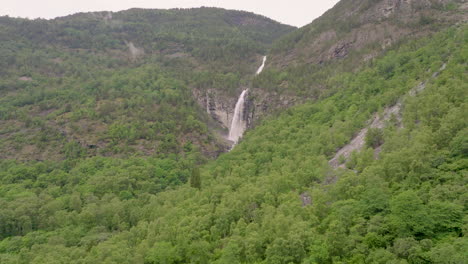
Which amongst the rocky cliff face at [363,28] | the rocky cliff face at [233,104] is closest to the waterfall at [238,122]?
the rocky cliff face at [233,104]

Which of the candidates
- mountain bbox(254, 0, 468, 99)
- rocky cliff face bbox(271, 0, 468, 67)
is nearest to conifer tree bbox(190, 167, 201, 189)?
mountain bbox(254, 0, 468, 99)

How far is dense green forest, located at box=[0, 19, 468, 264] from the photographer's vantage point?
1459 inches

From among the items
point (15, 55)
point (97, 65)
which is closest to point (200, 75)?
point (97, 65)

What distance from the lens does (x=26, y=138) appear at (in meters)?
112

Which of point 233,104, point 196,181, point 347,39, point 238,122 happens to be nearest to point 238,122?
point 238,122

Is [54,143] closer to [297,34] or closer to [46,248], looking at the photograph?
[46,248]

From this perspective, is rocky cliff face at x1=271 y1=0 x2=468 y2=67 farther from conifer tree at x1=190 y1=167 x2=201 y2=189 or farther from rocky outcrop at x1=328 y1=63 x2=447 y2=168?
conifer tree at x1=190 y1=167 x2=201 y2=189

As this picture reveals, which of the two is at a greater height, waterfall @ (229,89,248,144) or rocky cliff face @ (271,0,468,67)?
rocky cliff face @ (271,0,468,67)

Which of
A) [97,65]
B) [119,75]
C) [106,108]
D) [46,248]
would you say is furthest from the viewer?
[97,65]

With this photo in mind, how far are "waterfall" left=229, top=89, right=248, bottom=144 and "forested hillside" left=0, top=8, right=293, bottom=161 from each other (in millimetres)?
6373

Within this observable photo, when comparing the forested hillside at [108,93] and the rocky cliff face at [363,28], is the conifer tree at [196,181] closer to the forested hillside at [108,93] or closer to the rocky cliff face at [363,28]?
the forested hillside at [108,93]

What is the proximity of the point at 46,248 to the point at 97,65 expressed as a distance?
137 metres

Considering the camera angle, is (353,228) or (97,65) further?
(97,65)

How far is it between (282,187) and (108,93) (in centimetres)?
10131
